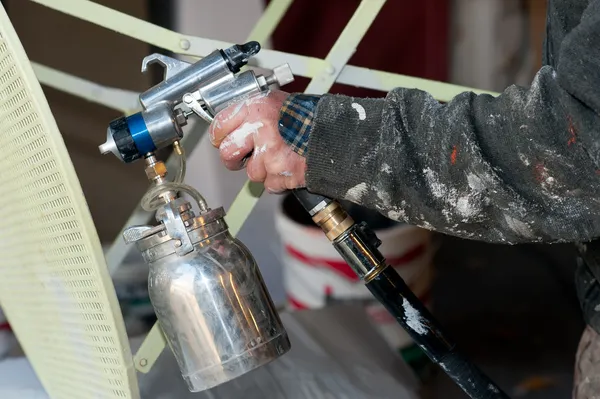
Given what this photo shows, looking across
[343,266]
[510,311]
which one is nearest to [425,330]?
[343,266]

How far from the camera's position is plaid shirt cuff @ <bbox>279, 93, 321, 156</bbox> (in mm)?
620

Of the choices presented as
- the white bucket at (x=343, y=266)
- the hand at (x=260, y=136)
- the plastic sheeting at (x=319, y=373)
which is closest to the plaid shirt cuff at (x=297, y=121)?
the hand at (x=260, y=136)

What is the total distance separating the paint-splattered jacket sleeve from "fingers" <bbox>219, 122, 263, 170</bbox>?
0.06 metres

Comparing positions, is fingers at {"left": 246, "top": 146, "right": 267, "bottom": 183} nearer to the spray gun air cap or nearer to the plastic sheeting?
the spray gun air cap

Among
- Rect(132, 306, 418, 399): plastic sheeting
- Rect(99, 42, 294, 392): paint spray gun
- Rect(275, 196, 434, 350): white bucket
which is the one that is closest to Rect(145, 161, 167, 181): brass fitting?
Rect(99, 42, 294, 392): paint spray gun

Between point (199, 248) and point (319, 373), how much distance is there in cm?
46

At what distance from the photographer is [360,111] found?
601mm

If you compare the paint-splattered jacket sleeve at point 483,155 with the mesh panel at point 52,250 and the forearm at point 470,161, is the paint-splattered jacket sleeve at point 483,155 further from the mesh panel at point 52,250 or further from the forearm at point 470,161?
the mesh panel at point 52,250

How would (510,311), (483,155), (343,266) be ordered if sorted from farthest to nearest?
(510,311) → (343,266) → (483,155)

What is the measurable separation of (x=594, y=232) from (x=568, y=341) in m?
1.14

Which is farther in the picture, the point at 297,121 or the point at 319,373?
the point at 319,373

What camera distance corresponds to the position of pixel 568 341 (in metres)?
1.59

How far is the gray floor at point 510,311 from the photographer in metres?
1.50

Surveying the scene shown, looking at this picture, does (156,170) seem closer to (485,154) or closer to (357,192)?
(357,192)
